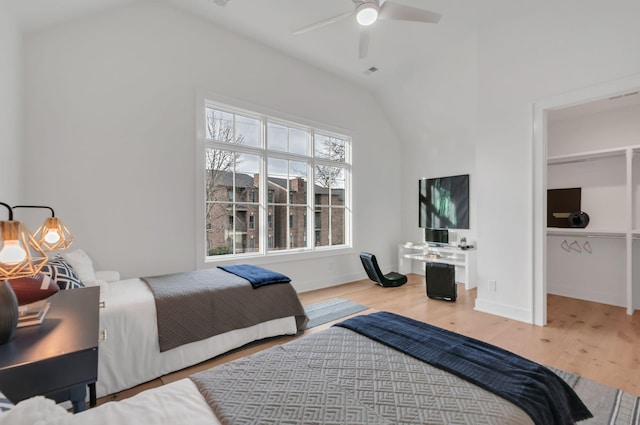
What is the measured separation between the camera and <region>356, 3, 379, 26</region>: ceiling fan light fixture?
2637 mm

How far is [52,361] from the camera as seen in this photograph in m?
0.98

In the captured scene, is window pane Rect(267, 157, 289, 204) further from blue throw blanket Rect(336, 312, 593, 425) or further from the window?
blue throw blanket Rect(336, 312, 593, 425)

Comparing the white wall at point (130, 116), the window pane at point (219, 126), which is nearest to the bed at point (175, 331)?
the white wall at point (130, 116)

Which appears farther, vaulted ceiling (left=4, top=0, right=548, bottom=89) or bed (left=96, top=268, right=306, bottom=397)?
vaulted ceiling (left=4, top=0, right=548, bottom=89)

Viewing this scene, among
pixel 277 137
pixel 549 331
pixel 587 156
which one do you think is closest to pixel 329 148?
pixel 277 137

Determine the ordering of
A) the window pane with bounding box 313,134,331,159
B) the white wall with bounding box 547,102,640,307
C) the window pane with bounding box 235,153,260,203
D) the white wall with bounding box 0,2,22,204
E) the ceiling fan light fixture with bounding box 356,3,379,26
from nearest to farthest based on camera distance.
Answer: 1. the white wall with bounding box 0,2,22,204
2. the ceiling fan light fixture with bounding box 356,3,379,26
3. the white wall with bounding box 547,102,640,307
4. the window pane with bounding box 235,153,260,203
5. the window pane with bounding box 313,134,331,159

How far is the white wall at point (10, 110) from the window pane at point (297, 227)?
309cm

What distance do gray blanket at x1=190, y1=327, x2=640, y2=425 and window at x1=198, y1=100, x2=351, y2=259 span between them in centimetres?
279

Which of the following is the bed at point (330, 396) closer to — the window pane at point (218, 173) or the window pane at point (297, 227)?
the window pane at point (218, 173)

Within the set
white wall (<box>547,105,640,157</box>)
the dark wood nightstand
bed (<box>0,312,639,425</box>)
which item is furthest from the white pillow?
white wall (<box>547,105,640,157</box>)

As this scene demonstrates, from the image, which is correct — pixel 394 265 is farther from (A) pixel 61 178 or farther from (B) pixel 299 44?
(A) pixel 61 178

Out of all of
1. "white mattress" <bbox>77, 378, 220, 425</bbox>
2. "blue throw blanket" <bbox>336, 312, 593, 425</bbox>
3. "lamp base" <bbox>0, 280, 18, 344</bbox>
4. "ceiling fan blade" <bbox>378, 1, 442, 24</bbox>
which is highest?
"ceiling fan blade" <bbox>378, 1, 442, 24</bbox>

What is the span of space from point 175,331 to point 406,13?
3.45 meters

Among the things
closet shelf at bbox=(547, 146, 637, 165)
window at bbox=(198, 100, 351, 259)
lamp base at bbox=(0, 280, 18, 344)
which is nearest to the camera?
lamp base at bbox=(0, 280, 18, 344)
